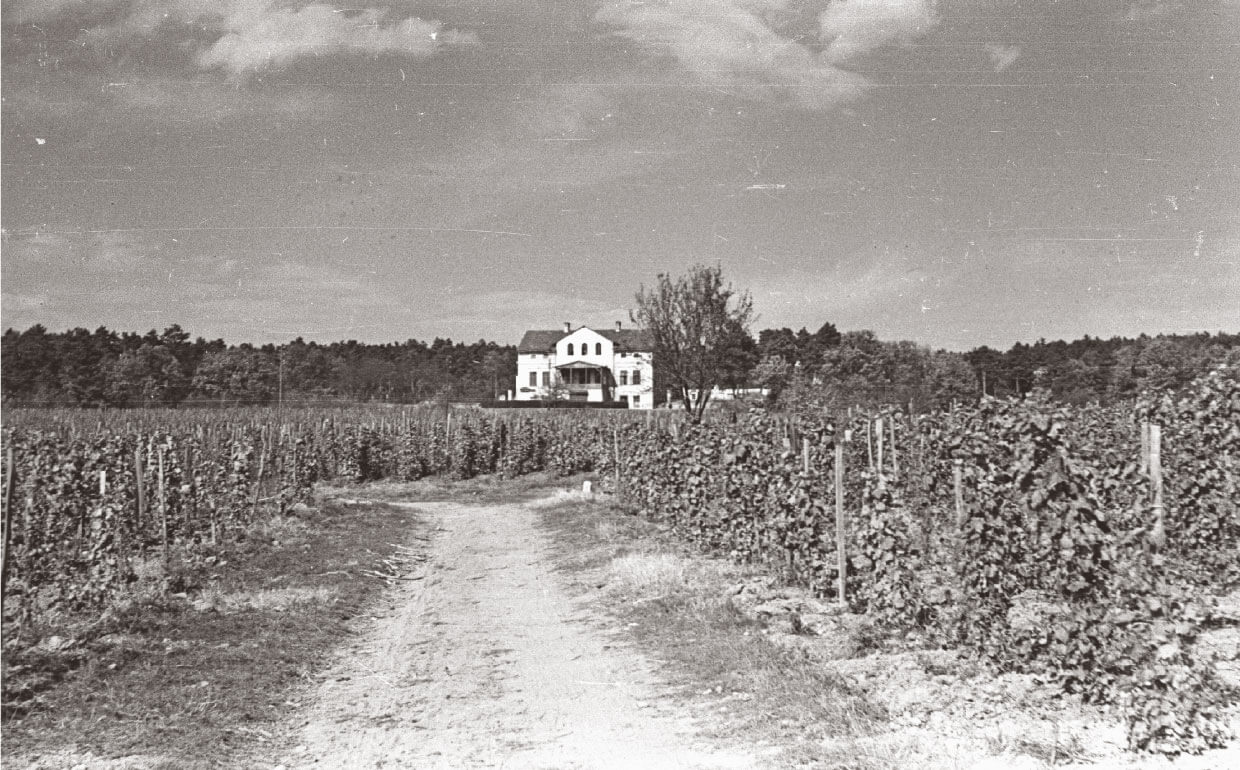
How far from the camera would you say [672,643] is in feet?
24.8

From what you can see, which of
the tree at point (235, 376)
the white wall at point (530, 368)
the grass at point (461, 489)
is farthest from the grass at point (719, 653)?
the white wall at point (530, 368)

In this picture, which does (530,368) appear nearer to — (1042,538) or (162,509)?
(162,509)

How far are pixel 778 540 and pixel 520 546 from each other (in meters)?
6.07

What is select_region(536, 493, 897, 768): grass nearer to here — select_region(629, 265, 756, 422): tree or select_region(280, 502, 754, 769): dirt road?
select_region(280, 502, 754, 769): dirt road

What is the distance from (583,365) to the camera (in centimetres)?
7469

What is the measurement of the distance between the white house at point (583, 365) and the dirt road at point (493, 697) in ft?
202

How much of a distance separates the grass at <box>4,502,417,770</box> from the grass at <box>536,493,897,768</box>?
2.73 meters

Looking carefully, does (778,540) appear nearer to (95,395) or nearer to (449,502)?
(449,502)

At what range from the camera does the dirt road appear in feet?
16.4

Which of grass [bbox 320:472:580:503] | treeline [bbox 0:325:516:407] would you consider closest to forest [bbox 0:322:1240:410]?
treeline [bbox 0:325:516:407]

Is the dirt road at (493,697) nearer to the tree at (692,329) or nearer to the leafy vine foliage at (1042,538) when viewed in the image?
the leafy vine foliage at (1042,538)

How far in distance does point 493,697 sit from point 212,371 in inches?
2212

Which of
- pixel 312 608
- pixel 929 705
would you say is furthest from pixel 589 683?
pixel 312 608

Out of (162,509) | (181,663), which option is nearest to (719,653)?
(181,663)
